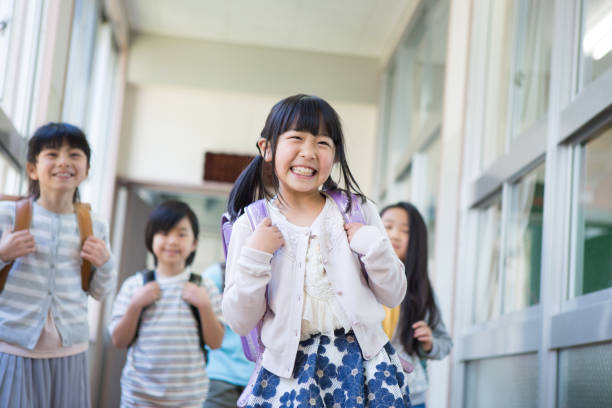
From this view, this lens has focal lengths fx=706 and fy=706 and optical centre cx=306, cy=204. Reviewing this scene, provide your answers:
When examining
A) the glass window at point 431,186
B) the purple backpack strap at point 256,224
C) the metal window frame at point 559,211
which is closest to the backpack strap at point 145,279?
the purple backpack strap at point 256,224

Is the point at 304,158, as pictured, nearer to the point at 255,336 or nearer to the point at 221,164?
the point at 255,336

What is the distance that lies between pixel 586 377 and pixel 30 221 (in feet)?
6.20

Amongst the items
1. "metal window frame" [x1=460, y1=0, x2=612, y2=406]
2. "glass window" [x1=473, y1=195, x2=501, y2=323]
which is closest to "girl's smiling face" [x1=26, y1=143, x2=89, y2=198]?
"metal window frame" [x1=460, y1=0, x2=612, y2=406]

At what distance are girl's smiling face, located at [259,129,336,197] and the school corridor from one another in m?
1.00

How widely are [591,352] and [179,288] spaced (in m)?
1.66

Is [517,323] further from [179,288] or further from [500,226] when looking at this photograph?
[179,288]

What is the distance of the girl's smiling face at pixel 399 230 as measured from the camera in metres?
2.90

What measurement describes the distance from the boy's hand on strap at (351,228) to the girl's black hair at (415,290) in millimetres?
1106

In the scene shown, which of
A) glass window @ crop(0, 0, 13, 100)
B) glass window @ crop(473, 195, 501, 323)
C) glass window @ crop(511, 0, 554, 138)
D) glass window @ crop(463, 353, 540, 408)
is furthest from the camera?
glass window @ crop(473, 195, 501, 323)

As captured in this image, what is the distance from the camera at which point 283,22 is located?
6.50m

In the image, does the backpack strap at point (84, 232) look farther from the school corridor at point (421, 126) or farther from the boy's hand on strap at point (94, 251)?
the school corridor at point (421, 126)

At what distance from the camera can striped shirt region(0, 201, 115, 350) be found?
229cm

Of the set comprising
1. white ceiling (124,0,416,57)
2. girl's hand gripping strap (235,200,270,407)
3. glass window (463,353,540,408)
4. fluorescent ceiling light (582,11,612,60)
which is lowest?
glass window (463,353,540,408)

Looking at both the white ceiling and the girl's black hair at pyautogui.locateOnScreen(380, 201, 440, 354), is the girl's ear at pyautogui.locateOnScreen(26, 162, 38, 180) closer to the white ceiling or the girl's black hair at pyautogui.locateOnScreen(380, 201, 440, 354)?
the girl's black hair at pyautogui.locateOnScreen(380, 201, 440, 354)
